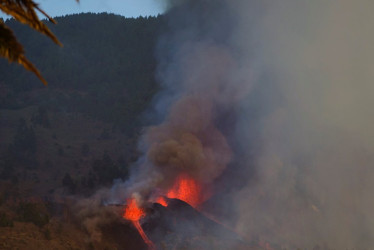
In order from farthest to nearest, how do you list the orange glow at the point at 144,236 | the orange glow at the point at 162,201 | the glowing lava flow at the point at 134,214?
1. the orange glow at the point at 162,201
2. the glowing lava flow at the point at 134,214
3. the orange glow at the point at 144,236

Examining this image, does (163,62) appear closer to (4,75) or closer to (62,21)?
(4,75)

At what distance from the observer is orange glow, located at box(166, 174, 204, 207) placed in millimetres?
42781

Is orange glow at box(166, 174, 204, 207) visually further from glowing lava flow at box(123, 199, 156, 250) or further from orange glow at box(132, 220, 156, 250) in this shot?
orange glow at box(132, 220, 156, 250)

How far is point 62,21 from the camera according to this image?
134 meters

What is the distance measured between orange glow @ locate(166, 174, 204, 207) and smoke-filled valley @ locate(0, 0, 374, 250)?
0.54 ft

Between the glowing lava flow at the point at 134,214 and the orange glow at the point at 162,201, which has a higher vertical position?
the orange glow at the point at 162,201

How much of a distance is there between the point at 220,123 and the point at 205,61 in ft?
36.6

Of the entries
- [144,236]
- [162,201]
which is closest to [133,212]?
[144,236]

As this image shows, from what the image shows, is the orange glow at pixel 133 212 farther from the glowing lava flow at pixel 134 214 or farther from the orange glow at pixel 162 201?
the orange glow at pixel 162 201

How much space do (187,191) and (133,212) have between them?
983cm

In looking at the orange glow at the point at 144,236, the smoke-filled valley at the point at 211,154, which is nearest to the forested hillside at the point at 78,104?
the smoke-filled valley at the point at 211,154

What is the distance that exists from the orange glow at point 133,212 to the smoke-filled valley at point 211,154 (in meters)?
0.14

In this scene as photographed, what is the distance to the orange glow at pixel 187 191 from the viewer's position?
140 ft

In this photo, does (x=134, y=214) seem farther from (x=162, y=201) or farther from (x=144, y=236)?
(x=162, y=201)
